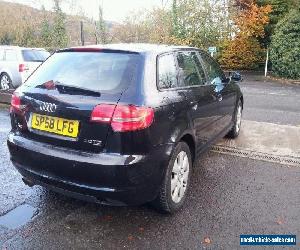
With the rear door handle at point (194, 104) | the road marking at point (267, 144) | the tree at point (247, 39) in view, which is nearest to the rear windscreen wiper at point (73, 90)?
the rear door handle at point (194, 104)

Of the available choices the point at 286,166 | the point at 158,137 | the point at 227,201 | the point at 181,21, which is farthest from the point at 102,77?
the point at 181,21

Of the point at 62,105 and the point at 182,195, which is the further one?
the point at 182,195

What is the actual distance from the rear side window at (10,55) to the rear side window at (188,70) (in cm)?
879

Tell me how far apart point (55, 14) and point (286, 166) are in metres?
25.5

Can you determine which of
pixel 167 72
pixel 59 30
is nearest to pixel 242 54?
pixel 59 30

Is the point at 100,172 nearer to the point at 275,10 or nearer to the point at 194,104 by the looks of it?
the point at 194,104

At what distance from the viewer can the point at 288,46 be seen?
57.2 feet

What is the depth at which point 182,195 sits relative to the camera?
12.8 feet

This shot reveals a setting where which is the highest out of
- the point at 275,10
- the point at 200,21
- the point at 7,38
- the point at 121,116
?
the point at 275,10

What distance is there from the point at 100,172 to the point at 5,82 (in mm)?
10093

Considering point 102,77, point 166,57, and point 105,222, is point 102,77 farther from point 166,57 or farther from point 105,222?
point 105,222

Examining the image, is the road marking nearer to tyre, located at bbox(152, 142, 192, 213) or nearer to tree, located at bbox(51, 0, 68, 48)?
tyre, located at bbox(152, 142, 192, 213)

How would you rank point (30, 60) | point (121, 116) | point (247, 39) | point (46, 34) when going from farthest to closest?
point (46, 34)
point (247, 39)
point (30, 60)
point (121, 116)

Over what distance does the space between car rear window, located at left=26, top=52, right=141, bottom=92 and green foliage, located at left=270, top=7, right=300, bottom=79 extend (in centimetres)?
1551
